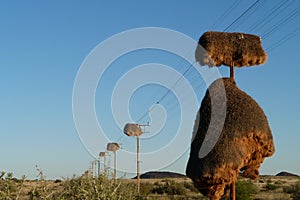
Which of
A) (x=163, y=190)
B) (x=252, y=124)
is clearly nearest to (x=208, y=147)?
(x=252, y=124)

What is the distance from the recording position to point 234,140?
54.2 ft

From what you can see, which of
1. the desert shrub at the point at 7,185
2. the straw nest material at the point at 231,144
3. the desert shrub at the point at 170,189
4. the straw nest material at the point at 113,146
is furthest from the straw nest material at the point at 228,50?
the straw nest material at the point at 113,146

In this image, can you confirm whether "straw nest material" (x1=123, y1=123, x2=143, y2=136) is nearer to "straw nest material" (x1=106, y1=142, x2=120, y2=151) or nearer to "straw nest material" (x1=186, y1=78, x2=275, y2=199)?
"straw nest material" (x1=106, y1=142, x2=120, y2=151)

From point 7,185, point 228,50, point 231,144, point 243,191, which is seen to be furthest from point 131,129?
point 7,185

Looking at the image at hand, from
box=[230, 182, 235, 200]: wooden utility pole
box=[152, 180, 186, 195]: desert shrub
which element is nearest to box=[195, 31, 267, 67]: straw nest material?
box=[230, 182, 235, 200]: wooden utility pole

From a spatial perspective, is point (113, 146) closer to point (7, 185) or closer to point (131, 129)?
point (131, 129)

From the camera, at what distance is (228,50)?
1811cm

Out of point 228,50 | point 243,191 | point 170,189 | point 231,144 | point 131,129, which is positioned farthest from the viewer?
point 170,189

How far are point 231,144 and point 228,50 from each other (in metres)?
3.64

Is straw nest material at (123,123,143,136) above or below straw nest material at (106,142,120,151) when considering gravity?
below

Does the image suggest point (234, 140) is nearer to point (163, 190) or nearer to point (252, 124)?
point (252, 124)

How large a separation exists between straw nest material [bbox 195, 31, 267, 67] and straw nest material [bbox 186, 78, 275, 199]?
0.83 meters

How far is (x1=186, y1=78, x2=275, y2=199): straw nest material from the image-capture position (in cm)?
1644

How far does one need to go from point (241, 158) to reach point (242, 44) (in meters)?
4.26
